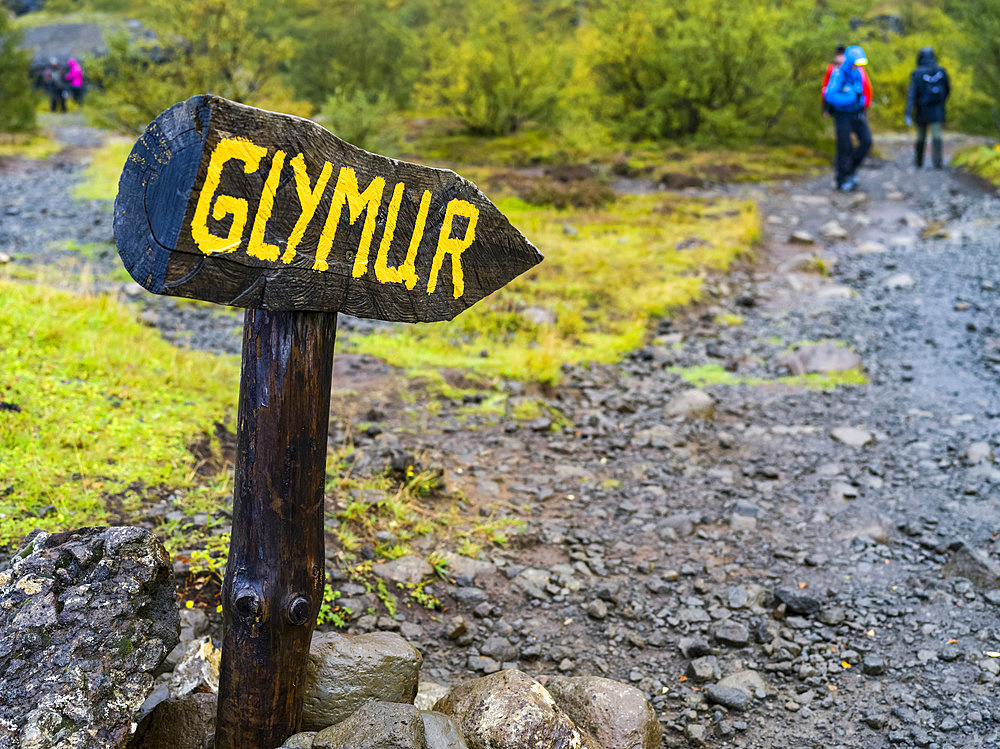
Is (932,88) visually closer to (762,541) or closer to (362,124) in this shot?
(362,124)

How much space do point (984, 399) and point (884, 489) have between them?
76.2 inches

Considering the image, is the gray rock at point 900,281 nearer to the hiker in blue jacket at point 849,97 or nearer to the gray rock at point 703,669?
the hiker in blue jacket at point 849,97

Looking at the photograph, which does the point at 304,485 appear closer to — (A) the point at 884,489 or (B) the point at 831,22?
(A) the point at 884,489

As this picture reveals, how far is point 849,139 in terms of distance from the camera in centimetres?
1428

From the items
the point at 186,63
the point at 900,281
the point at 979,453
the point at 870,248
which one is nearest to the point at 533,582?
the point at 979,453

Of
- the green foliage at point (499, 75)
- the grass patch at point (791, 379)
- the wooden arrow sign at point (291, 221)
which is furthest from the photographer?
the green foliage at point (499, 75)

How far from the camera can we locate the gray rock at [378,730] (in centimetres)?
221

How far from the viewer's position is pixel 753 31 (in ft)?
65.4

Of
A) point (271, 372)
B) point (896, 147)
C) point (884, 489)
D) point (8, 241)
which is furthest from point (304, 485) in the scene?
point (896, 147)

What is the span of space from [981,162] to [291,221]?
17.3 m

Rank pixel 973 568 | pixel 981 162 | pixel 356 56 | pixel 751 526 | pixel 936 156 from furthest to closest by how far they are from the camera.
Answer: pixel 356 56 → pixel 936 156 → pixel 981 162 → pixel 751 526 → pixel 973 568

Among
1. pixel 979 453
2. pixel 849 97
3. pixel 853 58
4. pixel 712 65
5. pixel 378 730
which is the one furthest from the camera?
pixel 712 65

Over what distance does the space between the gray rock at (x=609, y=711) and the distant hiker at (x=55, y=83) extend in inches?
1298

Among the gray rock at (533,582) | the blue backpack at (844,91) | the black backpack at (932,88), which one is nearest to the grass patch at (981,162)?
the black backpack at (932,88)
